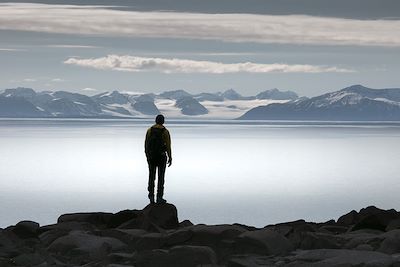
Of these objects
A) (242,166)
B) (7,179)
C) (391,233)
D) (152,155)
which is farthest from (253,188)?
(391,233)

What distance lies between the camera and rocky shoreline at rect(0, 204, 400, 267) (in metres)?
18.3

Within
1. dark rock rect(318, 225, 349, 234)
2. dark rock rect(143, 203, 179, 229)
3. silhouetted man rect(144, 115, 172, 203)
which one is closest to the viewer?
dark rock rect(143, 203, 179, 229)

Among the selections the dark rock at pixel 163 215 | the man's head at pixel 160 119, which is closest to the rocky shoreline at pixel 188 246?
the dark rock at pixel 163 215

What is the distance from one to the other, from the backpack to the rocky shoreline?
8.00ft

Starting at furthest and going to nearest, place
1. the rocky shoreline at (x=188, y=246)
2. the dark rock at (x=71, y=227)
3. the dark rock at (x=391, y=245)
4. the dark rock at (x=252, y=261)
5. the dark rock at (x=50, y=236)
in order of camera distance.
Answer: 1. the dark rock at (x=71, y=227)
2. the dark rock at (x=50, y=236)
3. the dark rock at (x=391, y=245)
4. the rocky shoreline at (x=188, y=246)
5. the dark rock at (x=252, y=261)

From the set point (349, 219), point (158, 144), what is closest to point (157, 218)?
point (158, 144)

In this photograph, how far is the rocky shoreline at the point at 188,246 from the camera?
1830 cm

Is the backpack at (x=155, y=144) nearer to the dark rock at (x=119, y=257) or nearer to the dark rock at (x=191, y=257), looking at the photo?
the dark rock at (x=119, y=257)

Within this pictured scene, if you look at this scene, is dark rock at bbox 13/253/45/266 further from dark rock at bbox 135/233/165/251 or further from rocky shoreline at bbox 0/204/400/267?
dark rock at bbox 135/233/165/251

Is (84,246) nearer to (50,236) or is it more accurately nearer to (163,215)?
(50,236)

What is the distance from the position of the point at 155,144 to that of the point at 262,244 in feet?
25.8

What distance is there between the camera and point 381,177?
3671 inches

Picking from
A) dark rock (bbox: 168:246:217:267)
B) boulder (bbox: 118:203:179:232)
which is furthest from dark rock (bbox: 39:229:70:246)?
dark rock (bbox: 168:246:217:267)

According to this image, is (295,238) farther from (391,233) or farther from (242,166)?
(242,166)
